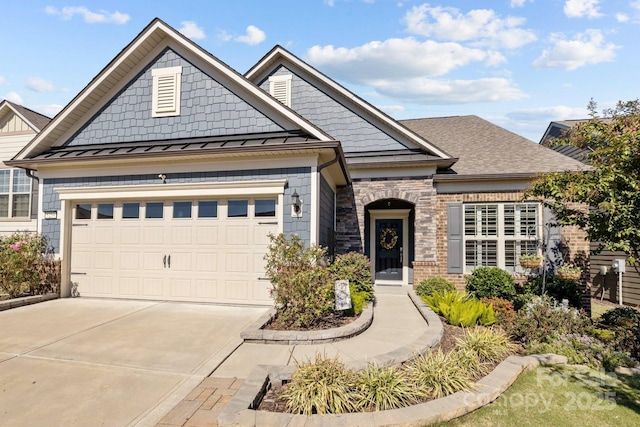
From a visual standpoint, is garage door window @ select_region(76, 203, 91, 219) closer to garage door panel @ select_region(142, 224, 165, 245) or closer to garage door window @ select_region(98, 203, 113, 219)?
garage door window @ select_region(98, 203, 113, 219)

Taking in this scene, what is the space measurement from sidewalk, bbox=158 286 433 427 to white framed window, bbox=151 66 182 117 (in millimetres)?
6495

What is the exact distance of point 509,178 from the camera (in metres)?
9.84

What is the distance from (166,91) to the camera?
877 centimetres

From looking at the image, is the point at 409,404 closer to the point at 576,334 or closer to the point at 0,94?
the point at 576,334

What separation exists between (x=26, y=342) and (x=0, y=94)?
14.7 m

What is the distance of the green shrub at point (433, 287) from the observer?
30.0 feet

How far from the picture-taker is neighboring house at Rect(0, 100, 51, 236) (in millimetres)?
11929

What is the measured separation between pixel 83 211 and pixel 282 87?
7378 millimetres

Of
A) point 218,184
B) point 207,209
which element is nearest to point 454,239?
point 218,184

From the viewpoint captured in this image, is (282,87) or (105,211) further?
(282,87)

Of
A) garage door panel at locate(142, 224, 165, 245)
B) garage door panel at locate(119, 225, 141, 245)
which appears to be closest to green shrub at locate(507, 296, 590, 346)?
garage door panel at locate(142, 224, 165, 245)

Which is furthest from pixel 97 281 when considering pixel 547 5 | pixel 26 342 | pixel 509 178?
Result: pixel 547 5

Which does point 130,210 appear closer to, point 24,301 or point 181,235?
point 181,235

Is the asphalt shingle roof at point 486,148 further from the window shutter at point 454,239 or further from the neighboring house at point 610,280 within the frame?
the window shutter at point 454,239
